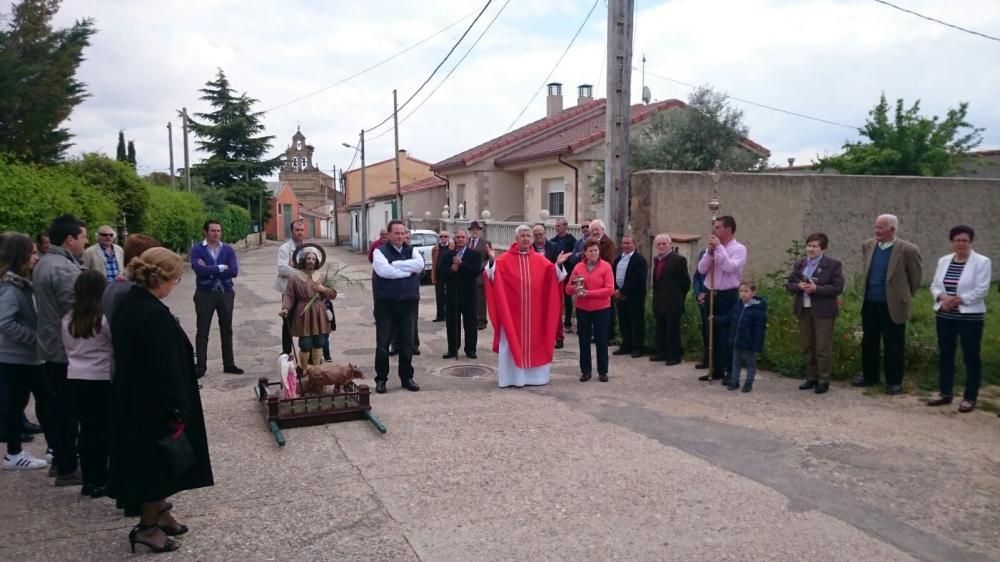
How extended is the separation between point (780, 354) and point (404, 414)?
15.3 ft

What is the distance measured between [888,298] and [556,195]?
61.1ft

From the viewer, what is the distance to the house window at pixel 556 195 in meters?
25.4

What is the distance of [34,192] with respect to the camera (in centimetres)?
1241

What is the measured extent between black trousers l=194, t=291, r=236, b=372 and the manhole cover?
268 centimetres

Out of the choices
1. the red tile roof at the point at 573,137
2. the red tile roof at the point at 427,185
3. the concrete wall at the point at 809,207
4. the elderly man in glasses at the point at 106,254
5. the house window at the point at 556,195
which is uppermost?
the red tile roof at the point at 573,137

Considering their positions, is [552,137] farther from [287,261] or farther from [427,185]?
[287,261]

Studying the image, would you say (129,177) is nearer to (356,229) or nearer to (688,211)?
(688,211)

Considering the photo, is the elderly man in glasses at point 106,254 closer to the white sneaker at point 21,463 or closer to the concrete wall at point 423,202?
the white sneaker at point 21,463

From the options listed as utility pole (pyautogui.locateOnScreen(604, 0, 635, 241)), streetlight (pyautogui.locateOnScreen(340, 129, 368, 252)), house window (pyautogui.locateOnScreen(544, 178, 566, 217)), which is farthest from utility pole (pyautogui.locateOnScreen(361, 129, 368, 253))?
utility pole (pyautogui.locateOnScreen(604, 0, 635, 241))

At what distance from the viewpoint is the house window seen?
83.4 ft

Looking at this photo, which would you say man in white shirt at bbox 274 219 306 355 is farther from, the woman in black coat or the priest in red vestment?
the woman in black coat

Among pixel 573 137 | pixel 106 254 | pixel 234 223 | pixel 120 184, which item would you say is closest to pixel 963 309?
pixel 106 254

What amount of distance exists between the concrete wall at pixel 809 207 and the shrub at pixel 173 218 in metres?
17.5

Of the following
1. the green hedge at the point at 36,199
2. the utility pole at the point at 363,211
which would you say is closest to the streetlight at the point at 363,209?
the utility pole at the point at 363,211
